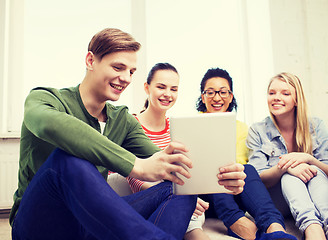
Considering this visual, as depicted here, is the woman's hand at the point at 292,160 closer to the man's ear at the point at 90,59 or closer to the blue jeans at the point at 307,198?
the blue jeans at the point at 307,198

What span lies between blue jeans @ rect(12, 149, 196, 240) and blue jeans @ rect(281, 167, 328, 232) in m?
0.55

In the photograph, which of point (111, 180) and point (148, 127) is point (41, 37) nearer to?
point (148, 127)

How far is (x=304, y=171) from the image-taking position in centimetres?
127

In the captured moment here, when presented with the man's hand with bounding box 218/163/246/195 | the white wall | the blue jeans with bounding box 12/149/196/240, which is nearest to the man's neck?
the blue jeans with bounding box 12/149/196/240

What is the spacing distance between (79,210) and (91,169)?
94mm

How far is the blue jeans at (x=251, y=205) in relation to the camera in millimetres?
1093

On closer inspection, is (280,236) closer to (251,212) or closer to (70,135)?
(251,212)

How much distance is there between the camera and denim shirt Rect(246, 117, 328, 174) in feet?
4.88

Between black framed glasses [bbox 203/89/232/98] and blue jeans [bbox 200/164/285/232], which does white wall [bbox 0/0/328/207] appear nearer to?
black framed glasses [bbox 203/89/232/98]

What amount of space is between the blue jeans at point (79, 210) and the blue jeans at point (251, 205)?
16.4 inches

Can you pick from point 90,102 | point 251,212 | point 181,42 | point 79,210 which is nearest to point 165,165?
point 79,210

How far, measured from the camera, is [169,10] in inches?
105

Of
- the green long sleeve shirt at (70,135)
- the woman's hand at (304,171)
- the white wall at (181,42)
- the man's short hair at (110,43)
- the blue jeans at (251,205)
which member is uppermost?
the white wall at (181,42)

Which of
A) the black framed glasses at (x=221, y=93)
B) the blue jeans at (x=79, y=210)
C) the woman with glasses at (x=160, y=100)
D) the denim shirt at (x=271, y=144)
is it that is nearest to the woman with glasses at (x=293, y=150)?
the denim shirt at (x=271, y=144)
